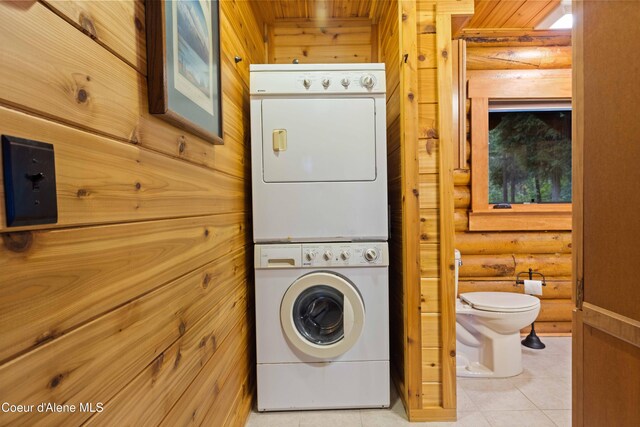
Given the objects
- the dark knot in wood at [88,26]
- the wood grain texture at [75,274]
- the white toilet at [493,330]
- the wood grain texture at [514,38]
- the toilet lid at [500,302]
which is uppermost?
A: the wood grain texture at [514,38]

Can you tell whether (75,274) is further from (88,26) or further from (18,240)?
(88,26)

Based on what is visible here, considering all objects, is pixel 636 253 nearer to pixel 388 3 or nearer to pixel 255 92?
pixel 255 92

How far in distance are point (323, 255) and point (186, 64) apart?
1097 mm

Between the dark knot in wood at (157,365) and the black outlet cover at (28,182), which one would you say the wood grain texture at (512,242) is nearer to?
the dark knot in wood at (157,365)

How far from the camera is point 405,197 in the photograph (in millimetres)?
1685

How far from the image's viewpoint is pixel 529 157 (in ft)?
9.48

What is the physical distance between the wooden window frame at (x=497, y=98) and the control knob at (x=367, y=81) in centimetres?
135

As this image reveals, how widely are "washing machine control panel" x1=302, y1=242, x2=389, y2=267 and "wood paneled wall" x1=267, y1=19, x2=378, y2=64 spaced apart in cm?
154

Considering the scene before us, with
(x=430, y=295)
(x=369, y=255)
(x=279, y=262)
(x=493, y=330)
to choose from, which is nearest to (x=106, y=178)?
(x=279, y=262)

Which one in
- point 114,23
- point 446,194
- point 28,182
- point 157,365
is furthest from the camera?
point 446,194

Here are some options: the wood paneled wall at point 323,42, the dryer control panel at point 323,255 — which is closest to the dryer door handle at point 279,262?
the dryer control panel at point 323,255

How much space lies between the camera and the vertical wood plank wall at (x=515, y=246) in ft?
8.86

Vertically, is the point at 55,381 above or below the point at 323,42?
below

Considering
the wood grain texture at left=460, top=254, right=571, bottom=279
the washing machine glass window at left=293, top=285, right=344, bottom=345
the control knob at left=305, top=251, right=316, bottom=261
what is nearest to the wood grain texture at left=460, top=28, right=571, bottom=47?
the wood grain texture at left=460, top=254, right=571, bottom=279
